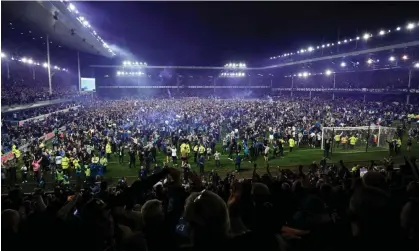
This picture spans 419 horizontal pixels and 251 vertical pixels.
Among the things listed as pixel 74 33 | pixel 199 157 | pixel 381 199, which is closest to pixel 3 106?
pixel 74 33

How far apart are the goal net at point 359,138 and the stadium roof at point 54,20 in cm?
2778

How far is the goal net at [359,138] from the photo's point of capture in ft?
87.2

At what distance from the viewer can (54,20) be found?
36812mm

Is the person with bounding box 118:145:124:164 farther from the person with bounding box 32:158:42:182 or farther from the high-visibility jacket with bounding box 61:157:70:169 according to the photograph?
the person with bounding box 32:158:42:182

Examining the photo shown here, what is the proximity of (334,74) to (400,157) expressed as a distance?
5316 centimetres

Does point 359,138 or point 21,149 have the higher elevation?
point 359,138

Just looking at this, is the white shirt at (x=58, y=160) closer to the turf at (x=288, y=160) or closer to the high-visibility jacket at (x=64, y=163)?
the high-visibility jacket at (x=64, y=163)

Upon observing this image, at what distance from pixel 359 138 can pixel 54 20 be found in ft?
110

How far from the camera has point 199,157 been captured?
21.4 metres

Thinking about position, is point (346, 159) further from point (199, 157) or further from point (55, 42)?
point (55, 42)

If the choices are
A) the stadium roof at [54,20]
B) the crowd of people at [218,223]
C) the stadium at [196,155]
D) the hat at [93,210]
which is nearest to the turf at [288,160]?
the stadium at [196,155]

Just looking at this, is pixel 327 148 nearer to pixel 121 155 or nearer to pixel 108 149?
pixel 121 155

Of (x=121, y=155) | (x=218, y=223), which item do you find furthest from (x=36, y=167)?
(x=218, y=223)

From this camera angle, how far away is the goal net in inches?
1047
